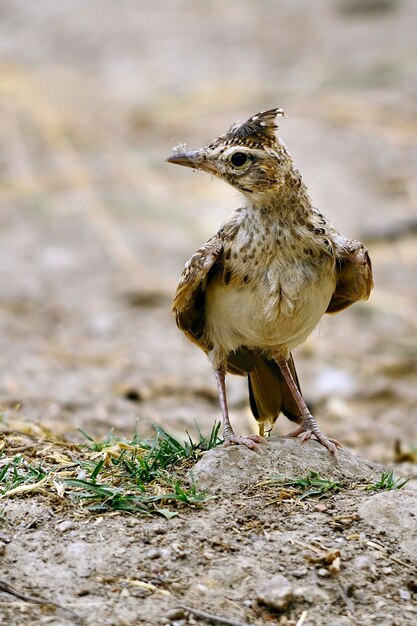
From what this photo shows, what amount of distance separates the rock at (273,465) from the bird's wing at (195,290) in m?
0.73

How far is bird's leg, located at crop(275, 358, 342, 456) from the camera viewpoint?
4255 mm

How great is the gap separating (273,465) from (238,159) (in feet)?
4.27

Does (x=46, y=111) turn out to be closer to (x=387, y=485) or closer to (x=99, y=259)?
(x=99, y=259)

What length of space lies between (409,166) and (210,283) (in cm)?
732

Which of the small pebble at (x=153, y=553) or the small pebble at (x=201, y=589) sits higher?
the small pebble at (x=153, y=553)

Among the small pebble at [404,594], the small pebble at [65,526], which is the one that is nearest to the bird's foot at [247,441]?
the small pebble at [65,526]

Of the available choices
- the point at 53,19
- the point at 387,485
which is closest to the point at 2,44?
the point at 53,19

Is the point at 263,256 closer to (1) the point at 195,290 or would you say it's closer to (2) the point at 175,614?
(1) the point at 195,290

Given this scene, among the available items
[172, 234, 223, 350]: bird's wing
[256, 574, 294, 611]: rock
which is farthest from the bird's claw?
[256, 574, 294, 611]: rock

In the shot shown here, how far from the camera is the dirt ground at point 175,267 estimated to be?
330cm

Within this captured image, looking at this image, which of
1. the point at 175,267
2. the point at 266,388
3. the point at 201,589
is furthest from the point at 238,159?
the point at 175,267

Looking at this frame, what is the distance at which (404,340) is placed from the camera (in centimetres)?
849

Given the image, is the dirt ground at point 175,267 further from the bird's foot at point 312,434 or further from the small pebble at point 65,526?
the bird's foot at point 312,434

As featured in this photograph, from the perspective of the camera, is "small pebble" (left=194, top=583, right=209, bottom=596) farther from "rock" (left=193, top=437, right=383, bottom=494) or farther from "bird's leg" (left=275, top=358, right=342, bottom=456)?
"bird's leg" (left=275, top=358, right=342, bottom=456)
